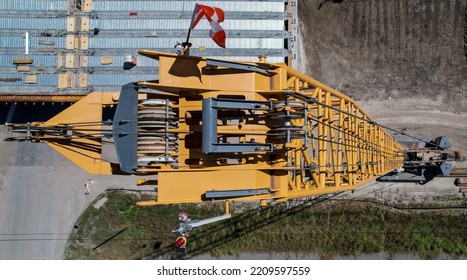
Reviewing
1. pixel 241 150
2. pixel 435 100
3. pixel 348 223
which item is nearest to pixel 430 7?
pixel 435 100

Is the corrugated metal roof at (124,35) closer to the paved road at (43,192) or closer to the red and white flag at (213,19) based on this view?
the paved road at (43,192)

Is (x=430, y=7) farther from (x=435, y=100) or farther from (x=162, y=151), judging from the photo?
(x=162, y=151)

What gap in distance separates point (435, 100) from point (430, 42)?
5.96m

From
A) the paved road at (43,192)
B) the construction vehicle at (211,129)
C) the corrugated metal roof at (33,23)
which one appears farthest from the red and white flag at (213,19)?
the paved road at (43,192)

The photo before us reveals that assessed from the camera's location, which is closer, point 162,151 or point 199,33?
point 162,151

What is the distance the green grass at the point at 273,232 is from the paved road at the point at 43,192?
153 cm

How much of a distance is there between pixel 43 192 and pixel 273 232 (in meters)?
24.7

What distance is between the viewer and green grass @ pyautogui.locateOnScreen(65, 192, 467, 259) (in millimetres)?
39406

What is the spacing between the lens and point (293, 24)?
118 ft

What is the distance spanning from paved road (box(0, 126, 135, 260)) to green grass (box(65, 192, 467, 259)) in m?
1.53

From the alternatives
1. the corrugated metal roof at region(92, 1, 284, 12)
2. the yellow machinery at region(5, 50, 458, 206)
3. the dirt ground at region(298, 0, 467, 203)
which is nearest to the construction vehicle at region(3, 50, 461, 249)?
the yellow machinery at region(5, 50, 458, 206)

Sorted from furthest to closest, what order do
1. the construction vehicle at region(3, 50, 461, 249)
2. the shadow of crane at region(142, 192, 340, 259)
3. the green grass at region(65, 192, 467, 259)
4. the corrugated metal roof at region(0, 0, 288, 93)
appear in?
the shadow of crane at region(142, 192, 340, 259), the green grass at region(65, 192, 467, 259), the corrugated metal roof at region(0, 0, 288, 93), the construction vehicle at region(3, 50, 461, 249)

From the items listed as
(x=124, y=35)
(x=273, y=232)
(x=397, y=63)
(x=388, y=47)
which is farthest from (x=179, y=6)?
(x=273, y=232)

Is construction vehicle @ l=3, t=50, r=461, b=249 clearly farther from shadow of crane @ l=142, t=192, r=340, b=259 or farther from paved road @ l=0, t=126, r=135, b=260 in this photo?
Answer: paved road @ l=0, t=126, r=135, b=260
